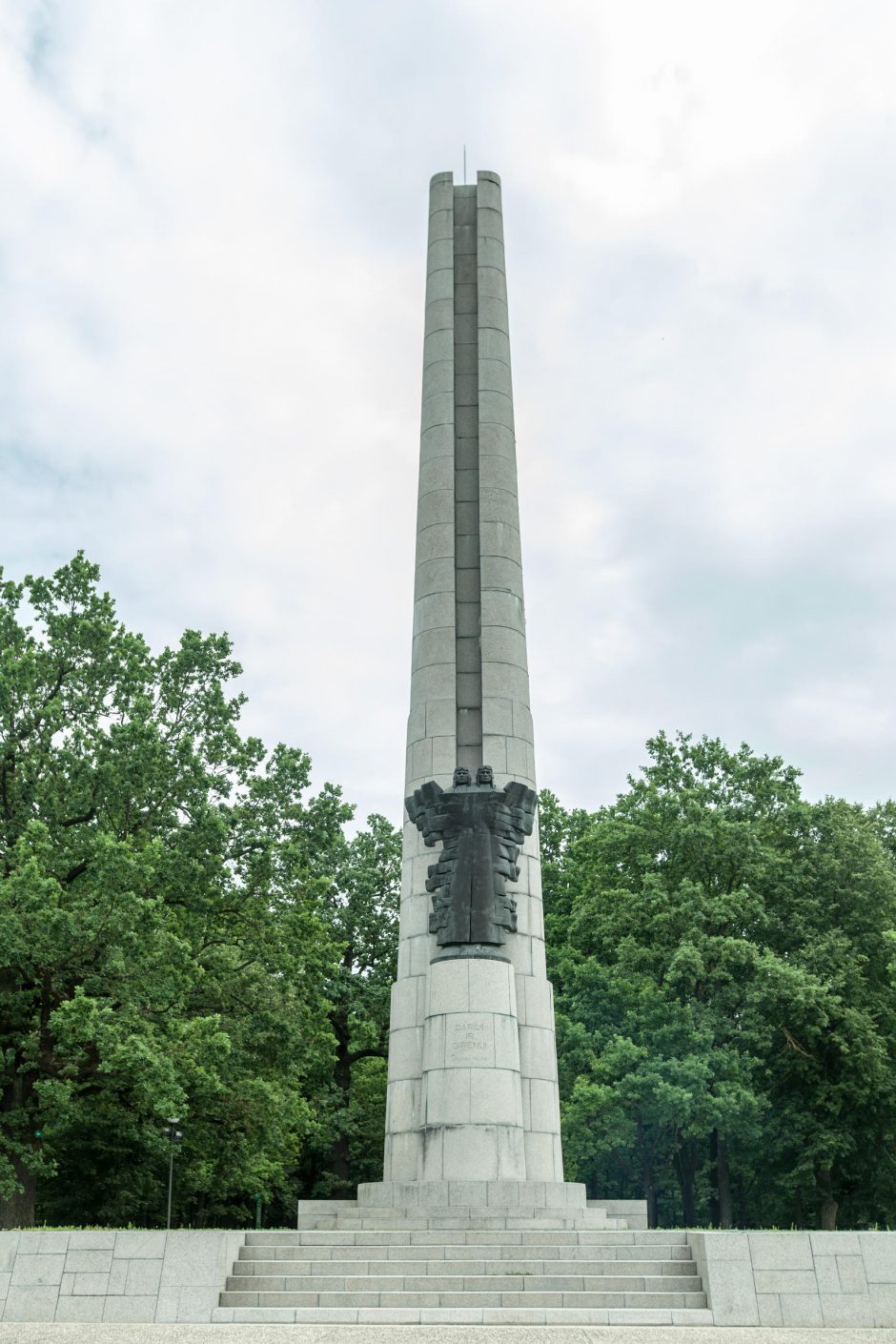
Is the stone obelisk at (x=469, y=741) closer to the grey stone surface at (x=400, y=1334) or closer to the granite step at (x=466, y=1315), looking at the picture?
the granite step at (x=466, y=1315)

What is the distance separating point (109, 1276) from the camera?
12906mm

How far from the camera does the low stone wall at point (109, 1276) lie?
502 inches

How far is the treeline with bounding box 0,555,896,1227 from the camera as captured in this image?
21344 millimetres

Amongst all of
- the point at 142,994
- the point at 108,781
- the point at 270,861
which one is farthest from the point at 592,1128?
the point at 108,781

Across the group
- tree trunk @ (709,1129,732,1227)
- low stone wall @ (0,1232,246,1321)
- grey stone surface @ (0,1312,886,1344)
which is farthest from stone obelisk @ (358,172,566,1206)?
tree trunk @ (709,1129,732,1227)

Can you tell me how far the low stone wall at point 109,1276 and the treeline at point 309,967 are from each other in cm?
687

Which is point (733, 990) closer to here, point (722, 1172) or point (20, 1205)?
point (722, 1172)

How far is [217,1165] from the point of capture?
29.4m

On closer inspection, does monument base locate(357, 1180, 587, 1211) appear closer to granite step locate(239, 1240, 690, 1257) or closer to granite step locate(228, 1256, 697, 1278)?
granite step locate(239, 1240, 690, 1257)

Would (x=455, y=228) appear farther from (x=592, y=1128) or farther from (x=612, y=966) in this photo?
(x=592, y=1128)

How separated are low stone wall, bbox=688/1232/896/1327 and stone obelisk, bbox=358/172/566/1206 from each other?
5120 millimetres

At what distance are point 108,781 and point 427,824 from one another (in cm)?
629

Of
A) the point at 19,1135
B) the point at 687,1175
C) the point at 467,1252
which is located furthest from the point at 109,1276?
the point at 687,1175

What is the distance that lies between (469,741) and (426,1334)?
12.1 metres
